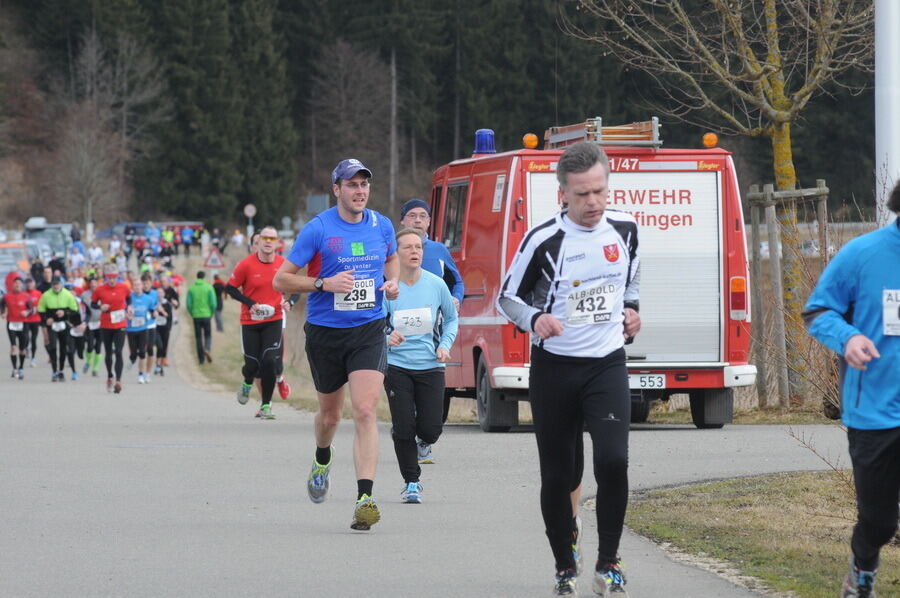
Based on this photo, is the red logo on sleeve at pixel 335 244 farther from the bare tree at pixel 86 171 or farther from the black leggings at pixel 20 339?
the bare tree at pixel 86 171

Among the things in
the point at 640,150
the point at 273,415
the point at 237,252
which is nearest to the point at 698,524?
the point at 640,150

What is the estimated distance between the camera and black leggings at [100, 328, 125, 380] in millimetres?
25016

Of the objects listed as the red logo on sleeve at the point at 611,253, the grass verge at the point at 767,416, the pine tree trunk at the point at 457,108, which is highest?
the pine tree trunk at the point at 457,108

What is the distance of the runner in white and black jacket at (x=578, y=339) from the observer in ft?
23.2

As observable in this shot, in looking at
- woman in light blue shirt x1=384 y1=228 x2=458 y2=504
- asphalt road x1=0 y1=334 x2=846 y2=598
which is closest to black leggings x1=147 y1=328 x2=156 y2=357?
asphalt road x1=0 y1=334 x2=846 y2=598

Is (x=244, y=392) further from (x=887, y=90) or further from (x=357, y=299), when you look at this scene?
(x=357, y=299)

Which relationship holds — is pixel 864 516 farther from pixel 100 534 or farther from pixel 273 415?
pixel 273 415

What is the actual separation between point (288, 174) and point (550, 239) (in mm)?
101971

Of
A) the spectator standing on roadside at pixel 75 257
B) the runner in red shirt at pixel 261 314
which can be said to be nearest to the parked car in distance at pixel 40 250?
the spectator standing on roadside at pixel 75 257

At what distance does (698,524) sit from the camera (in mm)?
9594

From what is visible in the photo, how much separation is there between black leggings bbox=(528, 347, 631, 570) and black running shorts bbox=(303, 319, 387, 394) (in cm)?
259

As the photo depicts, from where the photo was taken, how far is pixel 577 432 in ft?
24.2

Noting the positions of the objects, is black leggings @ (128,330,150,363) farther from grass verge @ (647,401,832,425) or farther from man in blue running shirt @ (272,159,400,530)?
man in blue running shirt @ (272,159,400,530)

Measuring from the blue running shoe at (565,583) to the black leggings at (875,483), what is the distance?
1244 millimetres
